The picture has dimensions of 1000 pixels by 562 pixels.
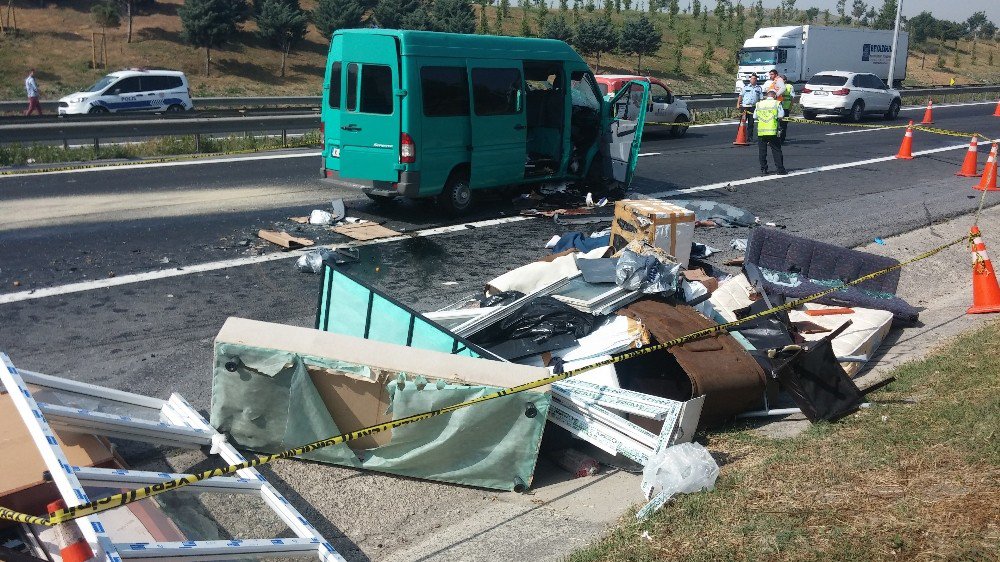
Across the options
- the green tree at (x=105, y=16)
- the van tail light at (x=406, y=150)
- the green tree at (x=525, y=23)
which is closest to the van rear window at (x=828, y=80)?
the van tail light at (x=406, y=150)

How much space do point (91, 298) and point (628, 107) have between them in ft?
30.8

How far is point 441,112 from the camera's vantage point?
11.2 meters

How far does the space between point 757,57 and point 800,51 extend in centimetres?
226

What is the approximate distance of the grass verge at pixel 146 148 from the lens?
614 inches

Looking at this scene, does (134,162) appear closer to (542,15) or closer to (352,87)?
(352,87)

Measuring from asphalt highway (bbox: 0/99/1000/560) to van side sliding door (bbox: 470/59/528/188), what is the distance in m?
0.65

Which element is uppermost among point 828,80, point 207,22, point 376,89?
point 207,22

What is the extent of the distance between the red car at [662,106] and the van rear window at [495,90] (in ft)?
34.2

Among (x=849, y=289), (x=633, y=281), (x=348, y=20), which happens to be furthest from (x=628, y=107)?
(x=348, y=20)

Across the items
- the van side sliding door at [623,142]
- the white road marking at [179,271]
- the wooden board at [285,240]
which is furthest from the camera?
the van side sliding door at [623,142]

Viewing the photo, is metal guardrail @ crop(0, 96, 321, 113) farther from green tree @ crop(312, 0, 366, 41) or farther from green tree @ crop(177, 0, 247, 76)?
green tree @ crop(312, 0, 366, 41)

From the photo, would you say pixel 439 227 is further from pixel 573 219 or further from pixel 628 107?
pixel 628 107

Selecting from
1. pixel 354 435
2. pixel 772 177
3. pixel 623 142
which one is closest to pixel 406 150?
pixel 623 142

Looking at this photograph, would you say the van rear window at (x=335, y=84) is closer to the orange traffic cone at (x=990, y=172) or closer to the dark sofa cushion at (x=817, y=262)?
the dark sofa cushion at (x=817, y=262)
